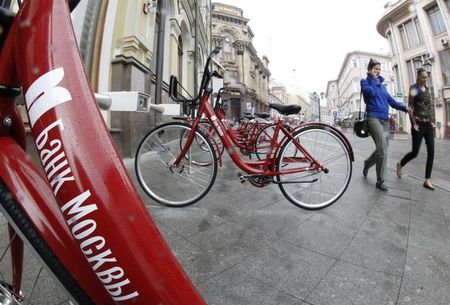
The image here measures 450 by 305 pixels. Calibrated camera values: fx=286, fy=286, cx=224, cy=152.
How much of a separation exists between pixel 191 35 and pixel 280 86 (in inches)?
2889

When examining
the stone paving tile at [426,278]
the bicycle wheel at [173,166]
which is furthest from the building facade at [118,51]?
the stone paving tile at [426,278]

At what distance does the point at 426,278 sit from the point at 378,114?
2.68 meters

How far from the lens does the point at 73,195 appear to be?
62cm

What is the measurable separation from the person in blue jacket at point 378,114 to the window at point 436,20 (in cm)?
2554

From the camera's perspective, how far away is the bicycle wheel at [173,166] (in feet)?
9.16

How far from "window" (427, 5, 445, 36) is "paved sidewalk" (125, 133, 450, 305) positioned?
2668cm

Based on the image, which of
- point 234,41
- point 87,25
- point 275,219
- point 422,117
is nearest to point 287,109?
point 275,219

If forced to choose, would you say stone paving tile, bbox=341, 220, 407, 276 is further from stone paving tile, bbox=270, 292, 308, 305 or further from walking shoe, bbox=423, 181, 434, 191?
walking shoe, bbox=423, 181, 434, 191

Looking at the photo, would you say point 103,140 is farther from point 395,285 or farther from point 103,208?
point 395,285

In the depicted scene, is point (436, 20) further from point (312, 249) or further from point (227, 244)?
point (227, 244)

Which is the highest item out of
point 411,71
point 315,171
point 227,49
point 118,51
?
point 227,49

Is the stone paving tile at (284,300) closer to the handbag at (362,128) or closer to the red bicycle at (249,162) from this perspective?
the red bicycle at (249,162)

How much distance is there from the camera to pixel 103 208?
61cm

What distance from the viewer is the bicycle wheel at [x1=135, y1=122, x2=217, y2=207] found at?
2.79 metres
